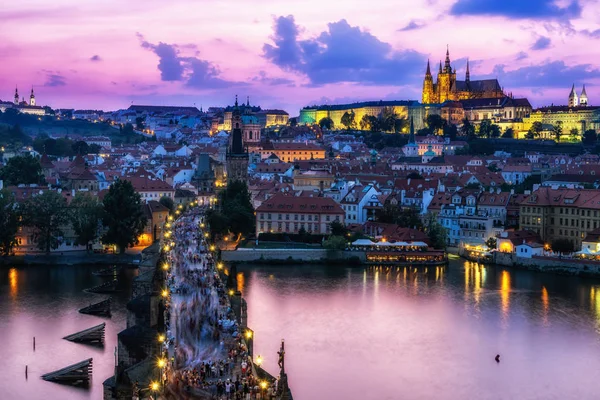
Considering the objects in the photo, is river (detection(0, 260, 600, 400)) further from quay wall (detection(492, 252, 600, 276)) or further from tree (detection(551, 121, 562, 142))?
tree (detection(551, 121, 562, 142))

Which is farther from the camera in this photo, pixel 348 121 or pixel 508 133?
pixel 348 121

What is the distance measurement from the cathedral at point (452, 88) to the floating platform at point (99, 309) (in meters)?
82.7

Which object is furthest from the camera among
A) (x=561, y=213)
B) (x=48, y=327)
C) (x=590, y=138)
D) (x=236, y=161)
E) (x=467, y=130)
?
(x=467, y=130)

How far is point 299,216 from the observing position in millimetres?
35750

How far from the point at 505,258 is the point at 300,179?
63.3 feet

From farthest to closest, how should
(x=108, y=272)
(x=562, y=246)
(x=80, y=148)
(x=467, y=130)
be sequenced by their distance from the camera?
(x=467, y=130)
(x=80, y=148)
(x=562, y=246)
(x=108, y=272)

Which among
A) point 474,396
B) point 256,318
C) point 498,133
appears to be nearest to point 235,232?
point 256,318

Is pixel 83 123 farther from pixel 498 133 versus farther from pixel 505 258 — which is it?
pixel 505 258

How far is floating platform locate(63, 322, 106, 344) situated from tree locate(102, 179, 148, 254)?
12463 mm

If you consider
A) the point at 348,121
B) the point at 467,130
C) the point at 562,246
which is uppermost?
the point at 348,121

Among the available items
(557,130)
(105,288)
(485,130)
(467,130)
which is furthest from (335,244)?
(557,130)

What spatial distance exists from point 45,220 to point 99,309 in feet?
36.0

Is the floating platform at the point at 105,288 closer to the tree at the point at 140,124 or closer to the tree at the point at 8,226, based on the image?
the tree at the point at 8,226

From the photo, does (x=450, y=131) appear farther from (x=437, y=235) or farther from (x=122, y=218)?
(x=122, y=218)
